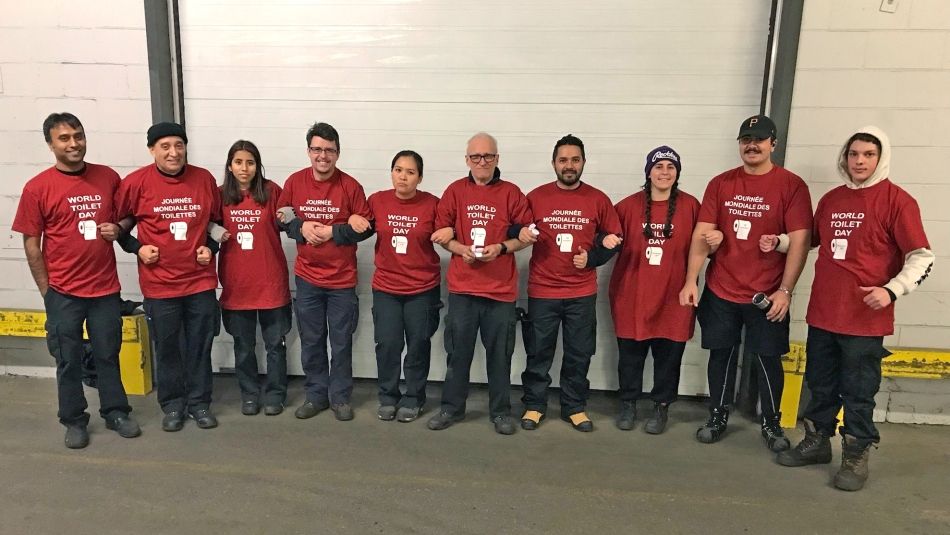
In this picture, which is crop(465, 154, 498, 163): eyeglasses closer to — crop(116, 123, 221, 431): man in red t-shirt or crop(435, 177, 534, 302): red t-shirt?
crop(435, 177, 534, 302): red t-shirt

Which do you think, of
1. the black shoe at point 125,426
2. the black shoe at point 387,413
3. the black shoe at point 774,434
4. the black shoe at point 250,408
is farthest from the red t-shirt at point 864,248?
the black shoe at point 125,426

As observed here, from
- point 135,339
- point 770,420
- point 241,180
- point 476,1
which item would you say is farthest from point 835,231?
point 135,339

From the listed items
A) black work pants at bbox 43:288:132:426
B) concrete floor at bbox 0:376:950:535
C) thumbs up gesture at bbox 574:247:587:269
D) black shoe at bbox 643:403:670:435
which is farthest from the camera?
black shoe at bbox 643:403:670:435

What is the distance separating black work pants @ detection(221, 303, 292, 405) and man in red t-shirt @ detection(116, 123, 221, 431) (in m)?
0.16

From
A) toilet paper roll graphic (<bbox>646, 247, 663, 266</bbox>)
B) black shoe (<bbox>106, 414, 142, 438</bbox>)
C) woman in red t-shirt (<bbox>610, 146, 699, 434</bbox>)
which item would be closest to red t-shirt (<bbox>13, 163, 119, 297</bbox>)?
black shoe (<bbox>106, 414, 142, 438</bbox>)

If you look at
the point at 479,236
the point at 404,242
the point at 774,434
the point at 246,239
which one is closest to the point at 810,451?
the point at 774,434

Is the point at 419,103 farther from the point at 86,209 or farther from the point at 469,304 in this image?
the point at 86,209

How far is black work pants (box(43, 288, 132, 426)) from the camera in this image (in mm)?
3111

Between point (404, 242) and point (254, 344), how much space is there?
1157 mm

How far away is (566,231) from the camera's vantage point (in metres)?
3.30

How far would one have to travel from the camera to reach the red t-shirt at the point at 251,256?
11.2 feet

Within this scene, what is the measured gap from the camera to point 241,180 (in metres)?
3.38

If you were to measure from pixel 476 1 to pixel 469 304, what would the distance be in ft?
6.27

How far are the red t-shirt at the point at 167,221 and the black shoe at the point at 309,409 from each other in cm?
93
